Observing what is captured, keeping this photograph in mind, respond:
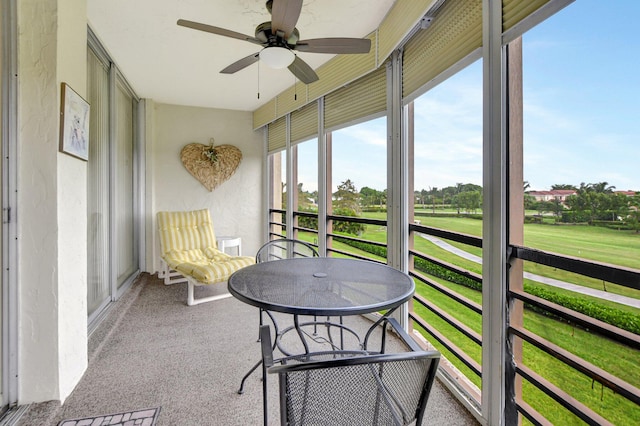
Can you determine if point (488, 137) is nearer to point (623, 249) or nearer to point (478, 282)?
point (623, 249)

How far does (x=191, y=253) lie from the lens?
12.8ft

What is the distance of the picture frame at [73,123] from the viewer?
1590 mm

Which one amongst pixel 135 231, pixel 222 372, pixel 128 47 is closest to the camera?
pixel 222 372

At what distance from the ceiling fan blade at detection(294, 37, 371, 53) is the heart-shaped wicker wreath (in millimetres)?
3277

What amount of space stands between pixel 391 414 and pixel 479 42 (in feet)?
5.71

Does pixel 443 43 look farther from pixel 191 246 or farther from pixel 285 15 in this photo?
pixel 191 246

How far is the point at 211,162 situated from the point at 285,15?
356 centimetres

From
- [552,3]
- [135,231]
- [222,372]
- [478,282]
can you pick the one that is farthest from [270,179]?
[552,3]

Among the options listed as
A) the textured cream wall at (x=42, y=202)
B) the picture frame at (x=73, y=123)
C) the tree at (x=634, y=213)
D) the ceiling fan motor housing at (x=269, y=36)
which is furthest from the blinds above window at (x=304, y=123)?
the tree at (x=634, y=213)

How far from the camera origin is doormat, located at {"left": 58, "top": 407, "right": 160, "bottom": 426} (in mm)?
1505

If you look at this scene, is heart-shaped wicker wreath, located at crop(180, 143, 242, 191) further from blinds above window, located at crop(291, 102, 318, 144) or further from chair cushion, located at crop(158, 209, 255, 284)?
blinds above window, located at crop(291, 102, 318, 144)

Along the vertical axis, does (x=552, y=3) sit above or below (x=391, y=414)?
above

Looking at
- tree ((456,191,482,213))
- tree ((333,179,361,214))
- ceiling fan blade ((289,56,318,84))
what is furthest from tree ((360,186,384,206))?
ceiling fan blade ((289,56,318,84))

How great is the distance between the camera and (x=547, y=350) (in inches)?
50.0
